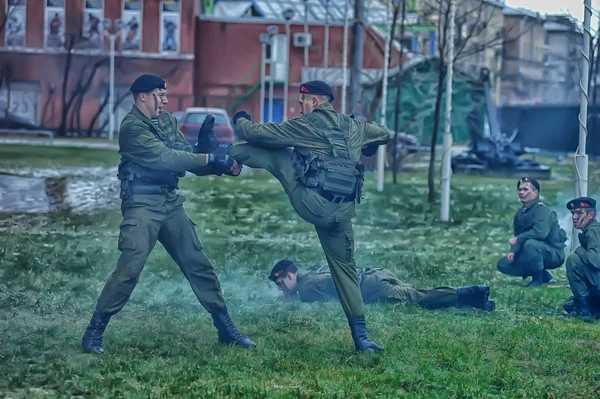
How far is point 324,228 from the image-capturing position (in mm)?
7898

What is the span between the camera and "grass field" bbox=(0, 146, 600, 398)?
6793 mm

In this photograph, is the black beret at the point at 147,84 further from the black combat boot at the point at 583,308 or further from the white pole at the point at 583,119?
the white pole at the point at 583,119

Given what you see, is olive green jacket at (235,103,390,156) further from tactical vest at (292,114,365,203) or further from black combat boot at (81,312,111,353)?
black combat boot at (81,312,111,353)

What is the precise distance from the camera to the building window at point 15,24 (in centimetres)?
4353

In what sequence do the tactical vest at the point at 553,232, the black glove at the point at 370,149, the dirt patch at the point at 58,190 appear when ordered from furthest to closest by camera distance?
the dirt patch at the point at 58,190 → the tactical vest at the point at 553,232 → the black glove at the point at 370,149

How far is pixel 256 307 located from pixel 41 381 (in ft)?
10.5

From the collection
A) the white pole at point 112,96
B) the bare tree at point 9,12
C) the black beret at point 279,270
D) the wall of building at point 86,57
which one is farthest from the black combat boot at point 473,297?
the bare tree at point 9,12

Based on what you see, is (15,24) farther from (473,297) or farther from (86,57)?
(473,297)

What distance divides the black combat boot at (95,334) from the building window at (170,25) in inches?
1593

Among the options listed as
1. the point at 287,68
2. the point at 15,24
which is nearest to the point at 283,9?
the point at 287,68

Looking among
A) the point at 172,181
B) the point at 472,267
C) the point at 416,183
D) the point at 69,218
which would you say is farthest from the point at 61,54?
the point at 172,181

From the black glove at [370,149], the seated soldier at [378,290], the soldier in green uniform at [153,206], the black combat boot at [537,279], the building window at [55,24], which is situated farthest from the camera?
the building window at [55,24]

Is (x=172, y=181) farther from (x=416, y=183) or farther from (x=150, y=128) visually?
(x=416, y=183)

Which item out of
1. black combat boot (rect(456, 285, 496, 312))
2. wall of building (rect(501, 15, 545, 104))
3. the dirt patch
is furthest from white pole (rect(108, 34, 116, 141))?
black combat boot (rect(456, 285, 496, 312))
